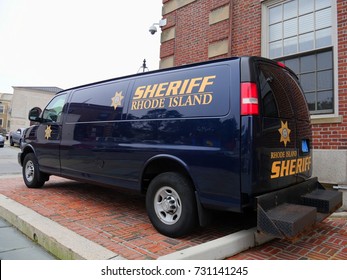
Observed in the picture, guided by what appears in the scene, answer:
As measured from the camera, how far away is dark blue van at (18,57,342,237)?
2998 mm

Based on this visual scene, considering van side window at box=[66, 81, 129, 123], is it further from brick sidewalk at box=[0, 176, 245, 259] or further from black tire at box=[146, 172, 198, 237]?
brick sidewalk at box=[0, 176, 245, 259]

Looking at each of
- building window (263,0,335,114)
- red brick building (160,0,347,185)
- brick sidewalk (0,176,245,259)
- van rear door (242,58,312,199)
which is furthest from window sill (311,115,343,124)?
brick sidewalk (0,176,245,259)

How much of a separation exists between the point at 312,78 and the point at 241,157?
163 inches

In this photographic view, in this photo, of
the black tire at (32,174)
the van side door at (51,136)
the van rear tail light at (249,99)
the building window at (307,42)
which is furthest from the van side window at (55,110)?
the building window at (307,42)

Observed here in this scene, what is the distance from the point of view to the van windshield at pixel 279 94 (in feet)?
10.5

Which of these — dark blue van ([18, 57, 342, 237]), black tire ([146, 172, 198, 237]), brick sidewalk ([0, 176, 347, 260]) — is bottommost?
brick sidewalk ([0, 176, 347, 260])

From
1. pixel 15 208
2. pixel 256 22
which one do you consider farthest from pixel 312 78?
pixel 15 208

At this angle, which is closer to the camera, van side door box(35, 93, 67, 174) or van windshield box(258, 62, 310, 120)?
van windshield box(258, 62, 310, 120)

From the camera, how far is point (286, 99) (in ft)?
11.7

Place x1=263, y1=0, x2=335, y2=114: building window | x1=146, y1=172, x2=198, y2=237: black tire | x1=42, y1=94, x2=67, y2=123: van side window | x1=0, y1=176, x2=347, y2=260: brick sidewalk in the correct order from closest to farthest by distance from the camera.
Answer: x1=0, y1=176, x2=347, y2=260: brick sidewalk < x1=146, y1=172, x2=198, y2=237: black tire < x1=42, y1=94, x2=67, y2=123: van side window < x1=263, y1=0, x2=335, y2=114: building window

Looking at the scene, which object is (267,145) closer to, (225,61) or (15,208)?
(225,61)

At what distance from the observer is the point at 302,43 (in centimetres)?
640

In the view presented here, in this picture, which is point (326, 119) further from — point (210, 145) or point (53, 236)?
point (53, 236)

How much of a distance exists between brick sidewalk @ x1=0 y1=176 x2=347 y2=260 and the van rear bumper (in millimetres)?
396
